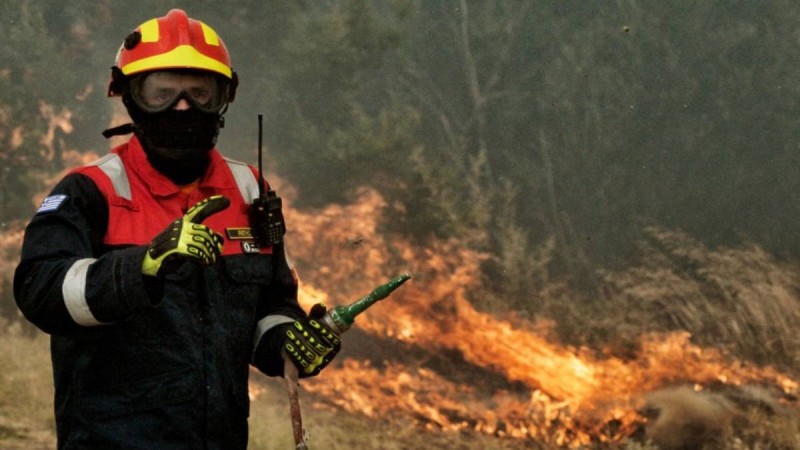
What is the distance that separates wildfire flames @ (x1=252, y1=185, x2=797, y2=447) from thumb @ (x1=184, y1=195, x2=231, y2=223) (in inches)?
207

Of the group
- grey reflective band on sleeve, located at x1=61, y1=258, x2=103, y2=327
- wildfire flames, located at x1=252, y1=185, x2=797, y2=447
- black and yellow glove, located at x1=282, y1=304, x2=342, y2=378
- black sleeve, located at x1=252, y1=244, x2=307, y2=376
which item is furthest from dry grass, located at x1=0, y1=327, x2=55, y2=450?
grey reflective band on sleeve, located at x1=61, y1=258, x2=103, y2=327

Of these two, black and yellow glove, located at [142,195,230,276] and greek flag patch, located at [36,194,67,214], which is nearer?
black and yellow glove, located at [142,195,230,276]

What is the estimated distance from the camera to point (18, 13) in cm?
1172

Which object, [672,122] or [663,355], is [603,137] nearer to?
[672,122]

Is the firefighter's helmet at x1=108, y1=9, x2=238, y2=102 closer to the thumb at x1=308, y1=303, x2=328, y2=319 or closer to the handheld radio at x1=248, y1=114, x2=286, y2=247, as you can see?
the handheld radio at x1=248, y1=114, x2=286, y2=247

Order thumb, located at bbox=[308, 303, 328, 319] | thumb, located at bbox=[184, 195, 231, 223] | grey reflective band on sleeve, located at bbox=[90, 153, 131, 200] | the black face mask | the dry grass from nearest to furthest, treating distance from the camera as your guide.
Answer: thumb, located at bbox=[184, 195, 231, 223]
grey reflective band on sleeve, located at bbox=[90, 153, 131, 200]
the black face mask
thumb, located at bbox=[308, 303, 328, 319]
the dry grass

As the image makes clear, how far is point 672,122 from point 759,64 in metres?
1.19

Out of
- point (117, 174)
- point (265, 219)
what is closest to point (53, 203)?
point (117, 174)

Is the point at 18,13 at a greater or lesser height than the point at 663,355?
greater

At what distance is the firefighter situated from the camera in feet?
8.76

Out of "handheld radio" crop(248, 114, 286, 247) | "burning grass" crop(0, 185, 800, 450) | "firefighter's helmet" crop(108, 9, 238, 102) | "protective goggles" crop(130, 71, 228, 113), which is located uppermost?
"burning grass" crop(0, 185, 800, 450)

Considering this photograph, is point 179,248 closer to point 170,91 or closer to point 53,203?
point 53,203

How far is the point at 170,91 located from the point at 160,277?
76 cm

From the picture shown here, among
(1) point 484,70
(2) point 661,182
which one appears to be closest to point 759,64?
(2) point 661,182
